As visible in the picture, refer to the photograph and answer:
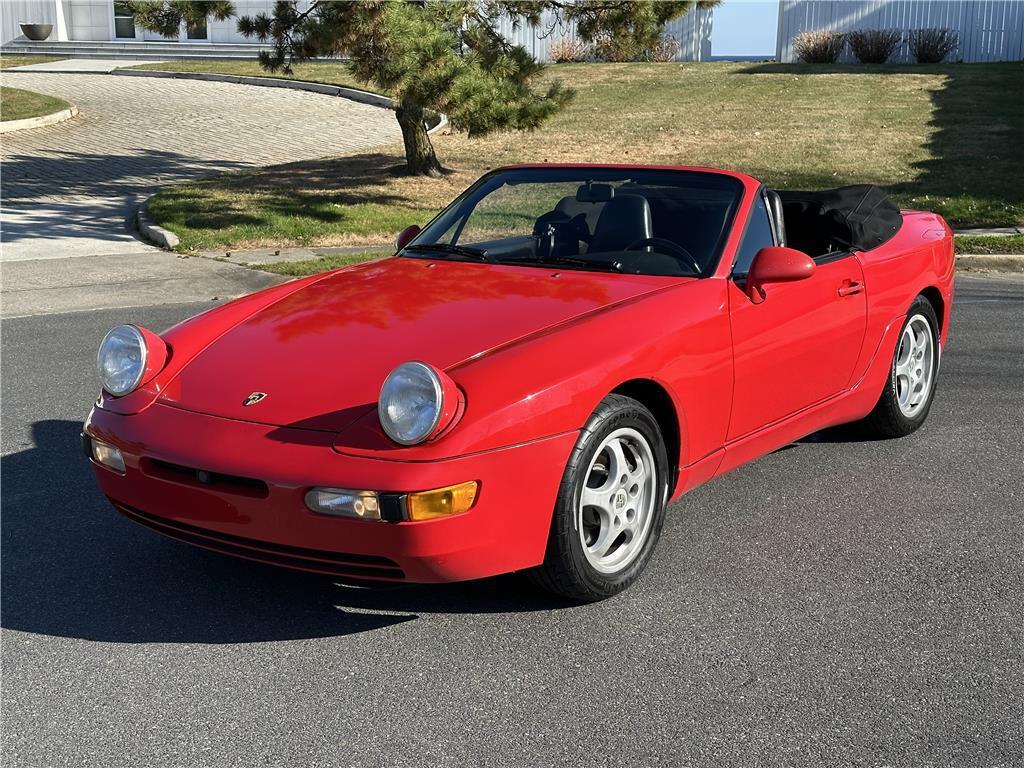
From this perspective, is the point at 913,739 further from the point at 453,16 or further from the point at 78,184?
the point at 78,184

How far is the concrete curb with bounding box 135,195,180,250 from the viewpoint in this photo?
12469 millimetres

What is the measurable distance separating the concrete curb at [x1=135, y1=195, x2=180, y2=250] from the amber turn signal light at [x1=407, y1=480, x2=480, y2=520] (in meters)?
9.76

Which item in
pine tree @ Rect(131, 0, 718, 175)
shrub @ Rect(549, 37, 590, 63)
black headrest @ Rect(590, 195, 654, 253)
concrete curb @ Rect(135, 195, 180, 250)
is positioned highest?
shrub @ Rect(549, 37, 590, 63)

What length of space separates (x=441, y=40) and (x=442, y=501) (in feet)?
34.3

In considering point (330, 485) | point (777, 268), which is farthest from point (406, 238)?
point (330, 485)

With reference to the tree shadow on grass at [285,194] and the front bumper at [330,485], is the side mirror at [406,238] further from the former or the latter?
the tree shadow on grass at [285,194]

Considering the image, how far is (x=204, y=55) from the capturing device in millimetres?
37438

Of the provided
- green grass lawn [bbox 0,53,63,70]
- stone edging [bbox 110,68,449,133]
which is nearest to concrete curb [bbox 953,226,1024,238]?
stone edging [bbox 110,68,449,133]

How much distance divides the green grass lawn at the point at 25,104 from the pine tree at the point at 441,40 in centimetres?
807

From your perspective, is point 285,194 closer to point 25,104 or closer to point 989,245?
point 989,245

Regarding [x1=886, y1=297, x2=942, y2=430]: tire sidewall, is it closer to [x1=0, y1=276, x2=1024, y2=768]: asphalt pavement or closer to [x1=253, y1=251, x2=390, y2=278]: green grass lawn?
[x1=0, y1=276, x2=1024, y2=768]: asphalt pavement

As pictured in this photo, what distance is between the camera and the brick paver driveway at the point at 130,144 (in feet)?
44.9

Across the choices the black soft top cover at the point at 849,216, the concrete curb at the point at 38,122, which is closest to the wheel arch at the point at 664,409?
the black soft top cover at the point at 849,216

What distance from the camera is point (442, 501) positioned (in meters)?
3.35
